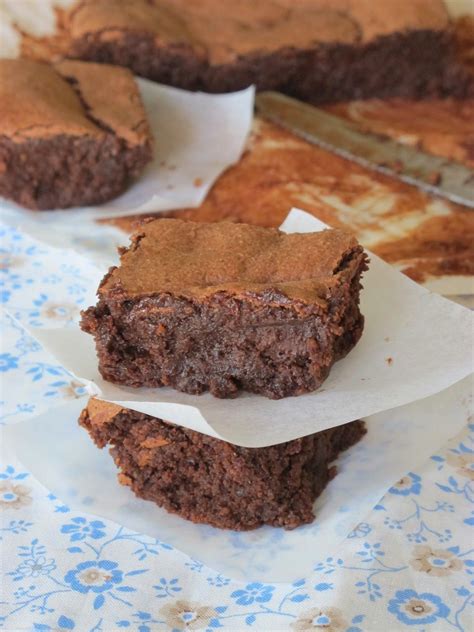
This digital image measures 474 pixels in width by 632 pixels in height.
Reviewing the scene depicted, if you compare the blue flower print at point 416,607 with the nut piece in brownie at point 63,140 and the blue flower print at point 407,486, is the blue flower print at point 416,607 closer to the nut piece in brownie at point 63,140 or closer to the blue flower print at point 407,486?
the blue flower print at point 407,486

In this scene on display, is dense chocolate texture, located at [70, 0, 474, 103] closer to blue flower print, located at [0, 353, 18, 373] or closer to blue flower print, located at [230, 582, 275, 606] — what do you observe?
blue flower print, located at [0, 353, 18, 373]

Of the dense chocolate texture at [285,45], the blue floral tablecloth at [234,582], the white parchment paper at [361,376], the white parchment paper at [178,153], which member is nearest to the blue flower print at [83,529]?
the blue floral tablecloth at [234,582]

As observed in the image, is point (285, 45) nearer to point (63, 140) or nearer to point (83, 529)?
point (63, 140)

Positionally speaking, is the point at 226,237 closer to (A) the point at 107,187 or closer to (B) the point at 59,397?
(B) the point at 59,397

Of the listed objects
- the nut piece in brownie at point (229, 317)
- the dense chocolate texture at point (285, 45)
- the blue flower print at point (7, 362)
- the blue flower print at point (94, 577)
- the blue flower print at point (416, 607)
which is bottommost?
the blue flower print at point (7, 362)

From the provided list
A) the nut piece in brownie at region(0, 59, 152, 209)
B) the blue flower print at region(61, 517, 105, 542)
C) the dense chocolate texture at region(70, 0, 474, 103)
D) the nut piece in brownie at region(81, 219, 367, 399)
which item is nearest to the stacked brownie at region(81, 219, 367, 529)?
the nut piece in brownie at region(81, 219, 367, 399)

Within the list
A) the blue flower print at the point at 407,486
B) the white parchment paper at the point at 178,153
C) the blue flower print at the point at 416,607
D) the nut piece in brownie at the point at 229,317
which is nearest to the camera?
the blue flower print at the point at 416,607
